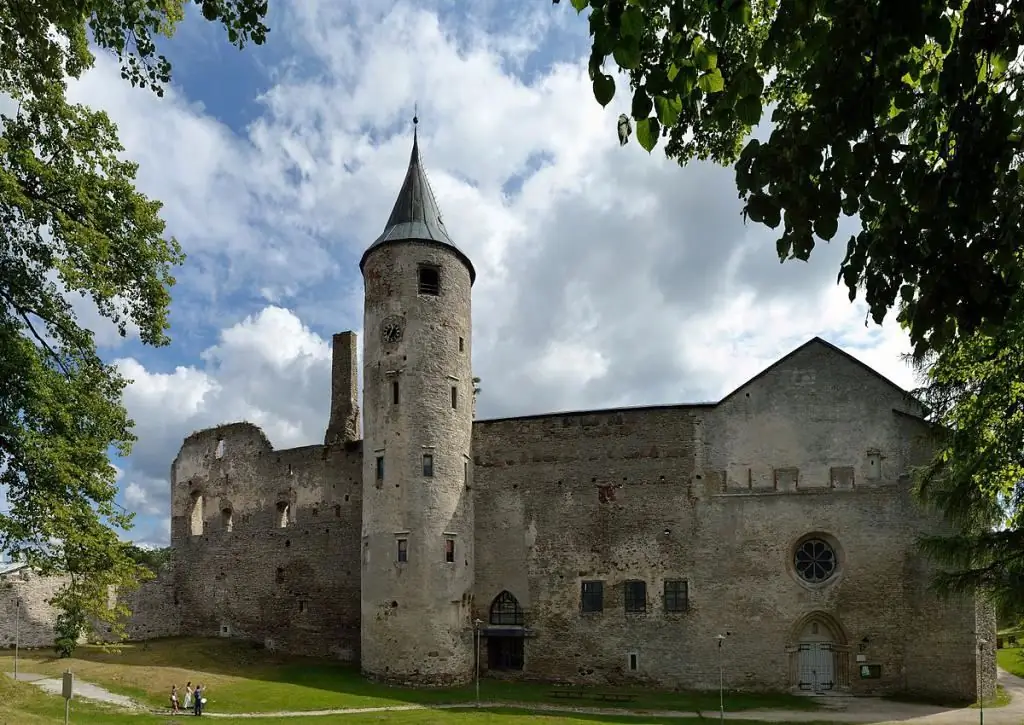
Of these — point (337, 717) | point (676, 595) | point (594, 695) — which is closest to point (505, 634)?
point (594, 695)

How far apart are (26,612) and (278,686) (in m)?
15.9

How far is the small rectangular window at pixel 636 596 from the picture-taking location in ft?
100

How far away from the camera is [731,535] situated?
30.2m

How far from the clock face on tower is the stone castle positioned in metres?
0.07

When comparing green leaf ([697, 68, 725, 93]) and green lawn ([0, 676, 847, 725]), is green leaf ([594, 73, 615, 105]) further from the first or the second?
green lawn ([0, 676, 847, 725])

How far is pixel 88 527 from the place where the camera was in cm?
1558

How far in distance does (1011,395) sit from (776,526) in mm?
17911

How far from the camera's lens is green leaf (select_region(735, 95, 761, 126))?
15.2 feet

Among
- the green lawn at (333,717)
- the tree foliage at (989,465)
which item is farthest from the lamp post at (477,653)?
the tree foliage at (989,465)

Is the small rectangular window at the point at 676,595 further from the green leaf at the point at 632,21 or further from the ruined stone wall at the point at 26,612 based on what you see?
the green leaf at the point at 632,21

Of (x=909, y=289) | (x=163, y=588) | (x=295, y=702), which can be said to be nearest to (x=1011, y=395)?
(x=909, y=289)

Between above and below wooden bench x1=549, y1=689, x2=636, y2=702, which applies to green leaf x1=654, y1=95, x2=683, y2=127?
above

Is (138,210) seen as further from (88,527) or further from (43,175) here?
(88,527)

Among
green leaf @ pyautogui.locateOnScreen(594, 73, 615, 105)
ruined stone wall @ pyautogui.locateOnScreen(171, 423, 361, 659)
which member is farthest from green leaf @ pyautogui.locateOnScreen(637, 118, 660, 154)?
ruined stone wall @ pyautogui.locateOnScreen(171, 423, 361, 659)
